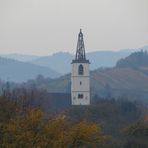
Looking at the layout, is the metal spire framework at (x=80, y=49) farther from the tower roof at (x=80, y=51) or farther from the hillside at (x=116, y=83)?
the hillside at (x=116, y=83)

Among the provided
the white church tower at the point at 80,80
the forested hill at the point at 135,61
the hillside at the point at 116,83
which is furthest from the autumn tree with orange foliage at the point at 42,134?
the forested hill at the point at 135,61

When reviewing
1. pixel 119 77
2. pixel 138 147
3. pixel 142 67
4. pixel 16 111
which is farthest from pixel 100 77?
pixel 16 111

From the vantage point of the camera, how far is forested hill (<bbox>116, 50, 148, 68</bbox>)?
176m

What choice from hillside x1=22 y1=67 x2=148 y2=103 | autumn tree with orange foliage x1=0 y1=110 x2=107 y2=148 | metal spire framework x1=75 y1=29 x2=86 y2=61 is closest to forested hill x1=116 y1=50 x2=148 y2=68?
hillside x1=22 y1=67 x2=148 y2=103

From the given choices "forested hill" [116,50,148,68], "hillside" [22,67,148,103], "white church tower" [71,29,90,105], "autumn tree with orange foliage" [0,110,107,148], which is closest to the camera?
"autumn tree with orange foliage" [0,110,107,148]

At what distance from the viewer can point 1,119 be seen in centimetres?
2291

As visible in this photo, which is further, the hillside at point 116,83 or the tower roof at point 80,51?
the hillside at point 116,83

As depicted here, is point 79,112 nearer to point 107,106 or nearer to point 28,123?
point 107,106

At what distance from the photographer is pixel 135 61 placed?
593ft

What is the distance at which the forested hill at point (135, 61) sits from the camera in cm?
17625

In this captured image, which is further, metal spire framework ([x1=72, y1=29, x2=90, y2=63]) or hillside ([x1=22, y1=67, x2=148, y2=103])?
hillside ([x1=22, y1=67, x2=148, y2=103])

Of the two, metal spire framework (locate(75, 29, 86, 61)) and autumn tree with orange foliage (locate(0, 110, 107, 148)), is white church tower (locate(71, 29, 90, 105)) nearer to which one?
metal spire framework (locate(75, 29, 86, 61))

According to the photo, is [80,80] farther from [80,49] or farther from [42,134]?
[42,134]

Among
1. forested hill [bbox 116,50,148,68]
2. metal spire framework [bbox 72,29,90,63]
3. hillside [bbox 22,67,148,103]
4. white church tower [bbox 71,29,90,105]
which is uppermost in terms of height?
forested hill [bbox 116,50,148,68]
